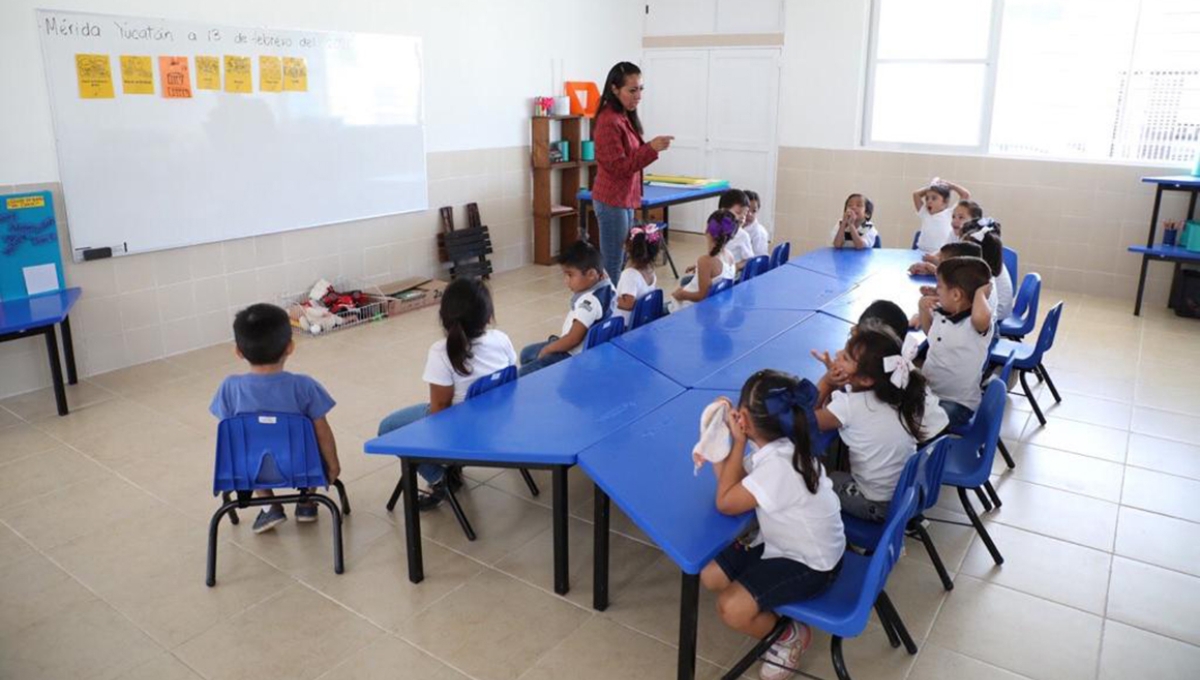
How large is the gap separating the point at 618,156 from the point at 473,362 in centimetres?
245

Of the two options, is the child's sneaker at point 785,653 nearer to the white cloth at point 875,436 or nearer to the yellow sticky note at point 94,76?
the white cloth at point 875,436

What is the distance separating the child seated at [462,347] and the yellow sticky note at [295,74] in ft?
11.8

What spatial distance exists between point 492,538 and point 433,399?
61 cm

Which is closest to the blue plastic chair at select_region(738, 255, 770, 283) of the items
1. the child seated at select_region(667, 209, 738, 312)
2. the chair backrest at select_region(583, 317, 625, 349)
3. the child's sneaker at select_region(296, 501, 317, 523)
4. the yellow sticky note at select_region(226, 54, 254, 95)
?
the child seated at select_region(667, 209, 738, 312)

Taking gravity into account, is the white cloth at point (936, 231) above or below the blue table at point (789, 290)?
above

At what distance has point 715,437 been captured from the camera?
2336mm

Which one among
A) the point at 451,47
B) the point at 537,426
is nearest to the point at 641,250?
the point at 537,426

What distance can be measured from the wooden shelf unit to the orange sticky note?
3.37 meters

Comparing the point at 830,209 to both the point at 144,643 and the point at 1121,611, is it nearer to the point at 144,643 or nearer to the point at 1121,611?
the point at 1121,611

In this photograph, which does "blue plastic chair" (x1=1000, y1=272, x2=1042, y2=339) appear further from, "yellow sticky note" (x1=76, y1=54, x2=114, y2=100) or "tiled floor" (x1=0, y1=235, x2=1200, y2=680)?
"yellow sticky note" (x1=76, y1=54, x2=114, y2=100)

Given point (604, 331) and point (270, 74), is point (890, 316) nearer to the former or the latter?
point (604, 331)

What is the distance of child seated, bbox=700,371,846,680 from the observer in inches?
88.7

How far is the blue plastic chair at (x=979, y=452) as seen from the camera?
2.96 meters

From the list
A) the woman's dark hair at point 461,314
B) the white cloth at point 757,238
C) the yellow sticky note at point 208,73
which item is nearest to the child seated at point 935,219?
the white cloth at point 757,238
